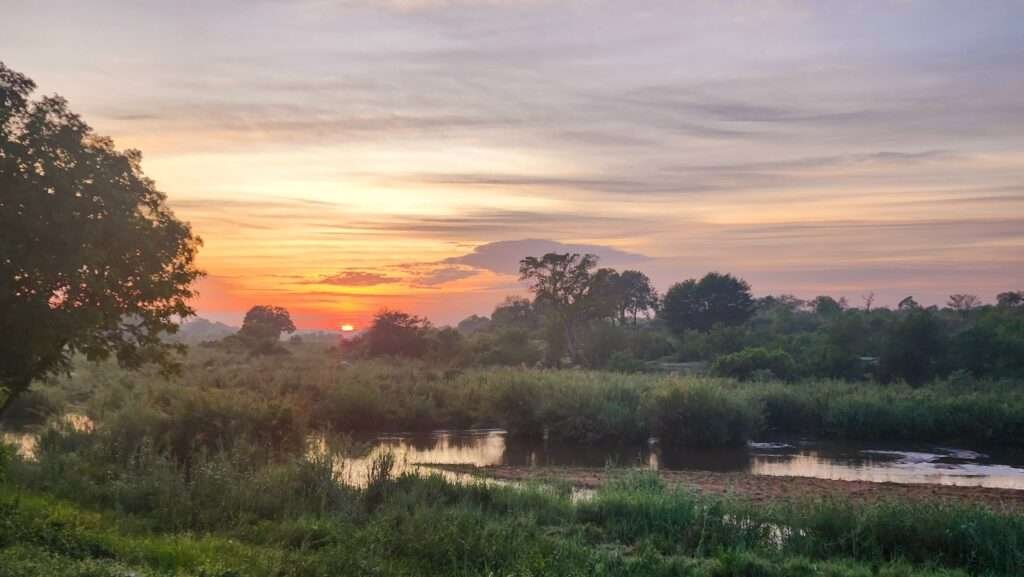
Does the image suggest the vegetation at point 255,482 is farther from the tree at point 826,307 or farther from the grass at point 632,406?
the tree at point 826,307

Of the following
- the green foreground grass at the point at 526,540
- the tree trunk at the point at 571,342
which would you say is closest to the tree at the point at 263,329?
the tree trunk at the point at 571,342

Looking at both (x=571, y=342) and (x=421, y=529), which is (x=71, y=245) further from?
(x=571, y=342)

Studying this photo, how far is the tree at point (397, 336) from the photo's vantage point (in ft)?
210

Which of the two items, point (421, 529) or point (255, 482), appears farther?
point (255, 482)

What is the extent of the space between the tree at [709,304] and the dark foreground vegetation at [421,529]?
63.4 metres

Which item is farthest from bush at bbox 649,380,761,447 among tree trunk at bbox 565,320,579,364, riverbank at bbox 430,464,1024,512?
tree trunk at bbox 565,320,579,364

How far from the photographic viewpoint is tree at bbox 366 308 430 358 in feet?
210

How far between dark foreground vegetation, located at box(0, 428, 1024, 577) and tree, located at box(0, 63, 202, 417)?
239 cm

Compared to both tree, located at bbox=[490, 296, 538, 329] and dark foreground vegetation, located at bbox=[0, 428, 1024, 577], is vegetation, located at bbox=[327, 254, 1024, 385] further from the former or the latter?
dark foreground vegetation, located at bbox=[0, 428, 1024, 577]

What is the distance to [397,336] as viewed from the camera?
6462cm

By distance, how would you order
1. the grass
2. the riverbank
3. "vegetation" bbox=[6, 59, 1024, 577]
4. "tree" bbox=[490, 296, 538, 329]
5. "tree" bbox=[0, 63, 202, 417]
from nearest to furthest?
"vegetation" bbox=[6, 59, 1024, 577], "tree" bbox=[0, 63, 202, 417], the riverbank, the grass, "tree" bbox=[490, 296, 538, 329]

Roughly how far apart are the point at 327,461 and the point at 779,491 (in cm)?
1012

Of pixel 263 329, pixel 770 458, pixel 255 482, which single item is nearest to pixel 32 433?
pixel 255 482

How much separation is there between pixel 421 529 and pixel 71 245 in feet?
26.6
